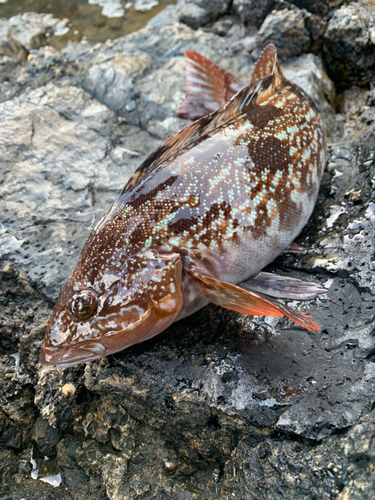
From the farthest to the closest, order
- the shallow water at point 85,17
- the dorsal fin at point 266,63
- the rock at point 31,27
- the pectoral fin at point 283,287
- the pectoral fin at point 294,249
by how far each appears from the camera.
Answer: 1. the shallow water at point 85,17
2. the rock at point 31,27
3. the dorsal fin at point 266,63
4. the pectoral fin at point 294,249
5. the pectoral fin at point 283,287

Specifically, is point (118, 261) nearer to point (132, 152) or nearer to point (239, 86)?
point (132, 152)

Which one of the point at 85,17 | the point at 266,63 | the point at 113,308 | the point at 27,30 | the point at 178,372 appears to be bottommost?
the point at 178,372

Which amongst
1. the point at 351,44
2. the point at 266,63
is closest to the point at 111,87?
the point at 266,63

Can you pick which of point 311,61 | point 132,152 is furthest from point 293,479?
point 311,61

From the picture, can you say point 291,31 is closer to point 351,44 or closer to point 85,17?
point 351,44

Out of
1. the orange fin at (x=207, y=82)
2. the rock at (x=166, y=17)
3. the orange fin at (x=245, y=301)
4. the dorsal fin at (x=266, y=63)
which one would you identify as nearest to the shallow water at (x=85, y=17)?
the rock at (x=166, y=17)

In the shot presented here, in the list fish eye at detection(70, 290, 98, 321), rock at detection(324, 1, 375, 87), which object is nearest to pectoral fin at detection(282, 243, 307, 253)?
fish eye at detection(70, 290, 98, 321)

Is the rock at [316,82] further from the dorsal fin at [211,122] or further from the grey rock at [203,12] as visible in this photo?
the grey rock at [203,12]
